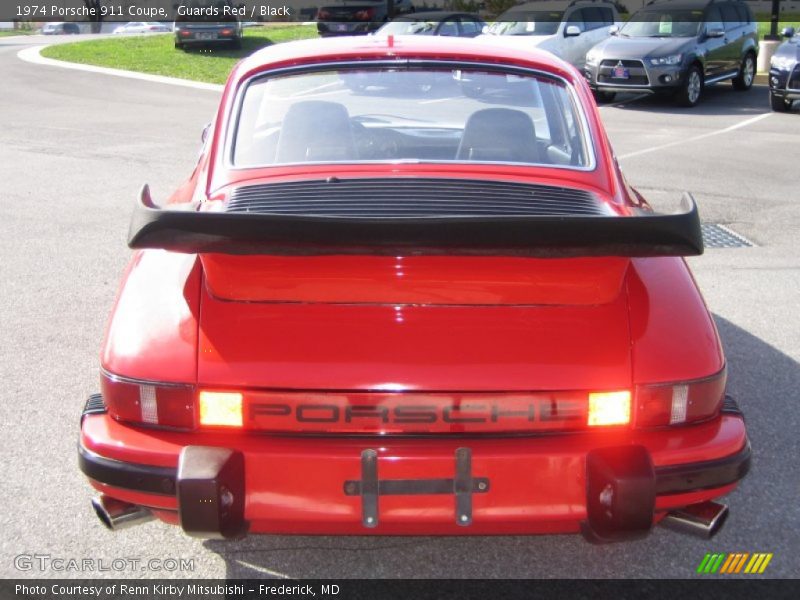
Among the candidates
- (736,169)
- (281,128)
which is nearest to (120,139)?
(736,169)

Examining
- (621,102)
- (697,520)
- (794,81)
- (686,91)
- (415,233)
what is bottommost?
(621,102)

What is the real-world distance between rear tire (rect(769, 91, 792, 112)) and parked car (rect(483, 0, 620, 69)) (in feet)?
14.5

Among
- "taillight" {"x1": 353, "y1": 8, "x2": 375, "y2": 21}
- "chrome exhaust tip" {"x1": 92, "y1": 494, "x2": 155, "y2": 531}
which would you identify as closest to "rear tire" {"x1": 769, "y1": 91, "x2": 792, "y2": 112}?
"chrome exhaust tip" {"x1": 92, "y1": 494, "x2": 155, "y2": 531}

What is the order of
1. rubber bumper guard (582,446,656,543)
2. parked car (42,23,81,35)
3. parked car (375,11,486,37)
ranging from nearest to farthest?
rubber bumper guard (582,446,656,543)
parked car (375,11,486,37)
parked car (42,23,81,35)

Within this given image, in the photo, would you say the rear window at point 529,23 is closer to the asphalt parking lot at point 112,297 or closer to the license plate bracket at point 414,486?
the asphalt parking lot at point 112,297

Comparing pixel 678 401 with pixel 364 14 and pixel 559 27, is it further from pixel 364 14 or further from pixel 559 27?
pixel 364 14

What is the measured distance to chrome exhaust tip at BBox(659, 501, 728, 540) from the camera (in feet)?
9.67

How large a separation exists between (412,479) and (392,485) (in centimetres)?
6

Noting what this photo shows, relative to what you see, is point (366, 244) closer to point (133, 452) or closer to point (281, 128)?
point (133, 452)

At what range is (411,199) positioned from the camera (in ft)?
10.5

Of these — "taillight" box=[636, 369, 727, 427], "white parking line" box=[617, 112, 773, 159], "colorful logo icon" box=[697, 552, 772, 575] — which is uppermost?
"taillight" box=[636, 369, 727, 427]

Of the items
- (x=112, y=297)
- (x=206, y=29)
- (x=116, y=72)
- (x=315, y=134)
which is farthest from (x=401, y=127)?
(x=206, y=29)

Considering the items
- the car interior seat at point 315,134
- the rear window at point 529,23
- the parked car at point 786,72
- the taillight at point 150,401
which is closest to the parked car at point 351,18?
the rear window at point 529,23

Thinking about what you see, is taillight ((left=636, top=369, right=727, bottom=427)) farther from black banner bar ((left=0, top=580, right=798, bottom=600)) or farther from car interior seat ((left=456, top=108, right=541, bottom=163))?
car interior seat ((left=456, top=108, right=541, bottom=163))
